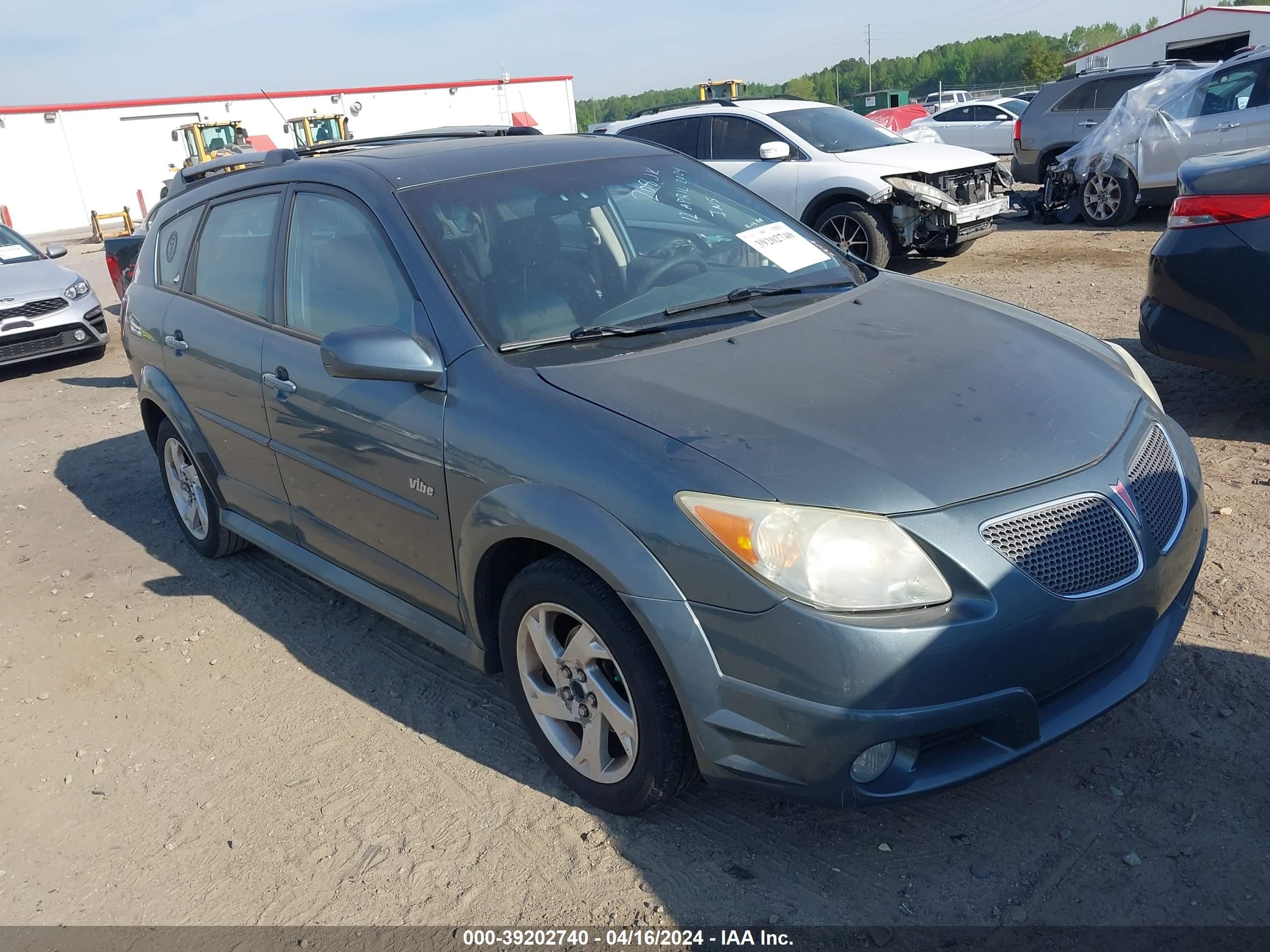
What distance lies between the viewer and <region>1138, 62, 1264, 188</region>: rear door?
34.7 ft

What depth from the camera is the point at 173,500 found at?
5219 mm

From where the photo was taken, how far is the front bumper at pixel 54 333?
9578 millimetres

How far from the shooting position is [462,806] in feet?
9.86

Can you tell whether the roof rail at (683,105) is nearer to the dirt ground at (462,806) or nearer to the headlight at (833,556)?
the dirt ground at (462,806)

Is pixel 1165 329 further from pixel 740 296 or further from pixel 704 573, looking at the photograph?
pixel 704 573

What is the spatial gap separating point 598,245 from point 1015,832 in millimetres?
2174

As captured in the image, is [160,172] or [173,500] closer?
[173,500]

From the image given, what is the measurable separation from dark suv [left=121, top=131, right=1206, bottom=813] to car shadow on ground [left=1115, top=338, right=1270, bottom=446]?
207 cm

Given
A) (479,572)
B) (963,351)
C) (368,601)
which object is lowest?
(368,601)

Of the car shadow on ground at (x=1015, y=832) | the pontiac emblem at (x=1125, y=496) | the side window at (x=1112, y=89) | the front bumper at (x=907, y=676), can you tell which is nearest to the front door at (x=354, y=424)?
the car shadow on ground at (x=1015, y=832)

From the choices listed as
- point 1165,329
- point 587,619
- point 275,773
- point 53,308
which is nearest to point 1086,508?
point 587,619

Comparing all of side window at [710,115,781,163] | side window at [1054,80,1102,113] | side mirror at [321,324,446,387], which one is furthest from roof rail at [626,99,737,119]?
side mirror at [321,324,446,387]

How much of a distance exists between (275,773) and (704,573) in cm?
180

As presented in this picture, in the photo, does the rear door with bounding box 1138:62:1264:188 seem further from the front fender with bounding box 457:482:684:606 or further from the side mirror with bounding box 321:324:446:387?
the front fender with bounding box 457:482:684:606
